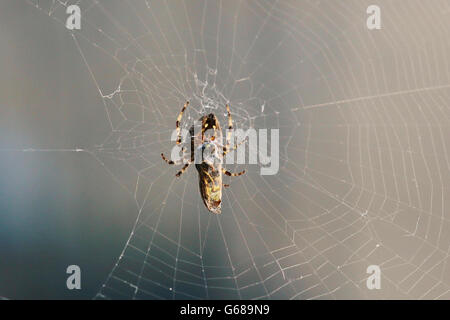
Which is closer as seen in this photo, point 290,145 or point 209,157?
point 209,157

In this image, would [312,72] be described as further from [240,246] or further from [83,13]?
[83,13]

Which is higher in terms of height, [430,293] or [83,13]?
[83,13]

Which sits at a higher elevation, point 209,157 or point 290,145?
point 290,145

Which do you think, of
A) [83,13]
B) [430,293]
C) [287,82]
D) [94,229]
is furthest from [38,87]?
[430,293]

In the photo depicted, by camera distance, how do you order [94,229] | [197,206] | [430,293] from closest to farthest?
1. [430,293]
2. [197,206]
3. [94,229]
